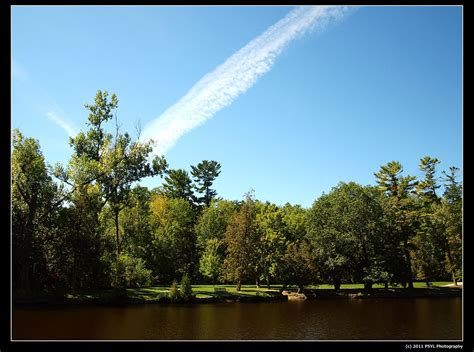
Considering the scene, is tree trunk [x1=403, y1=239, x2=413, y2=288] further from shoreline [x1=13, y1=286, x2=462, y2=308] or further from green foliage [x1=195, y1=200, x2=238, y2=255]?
Answer: green foliage [x1=195, y1=200, x2=238, y2=255]

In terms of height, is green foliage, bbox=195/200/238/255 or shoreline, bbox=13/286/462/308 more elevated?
green foliage, bbox=195/200/238/255

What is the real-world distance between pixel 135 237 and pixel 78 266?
29.0 feet

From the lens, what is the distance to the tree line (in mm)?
29688

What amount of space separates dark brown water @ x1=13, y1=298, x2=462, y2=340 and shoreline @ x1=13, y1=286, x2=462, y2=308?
2082mm

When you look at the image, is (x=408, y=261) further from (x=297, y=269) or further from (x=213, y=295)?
(x=213, y=295)

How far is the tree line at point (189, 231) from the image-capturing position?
29688mm

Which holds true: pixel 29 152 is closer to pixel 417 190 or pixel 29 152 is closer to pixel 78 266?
pixel 78 266

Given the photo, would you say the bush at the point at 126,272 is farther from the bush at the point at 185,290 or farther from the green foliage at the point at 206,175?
the green foliage at the point at 206,175

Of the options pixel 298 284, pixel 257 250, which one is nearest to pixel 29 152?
pixel 257 250

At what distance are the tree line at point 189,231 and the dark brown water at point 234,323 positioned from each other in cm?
488

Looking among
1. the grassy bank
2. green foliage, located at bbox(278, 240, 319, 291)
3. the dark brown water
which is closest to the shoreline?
the grassy bank

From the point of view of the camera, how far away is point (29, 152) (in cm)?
2977

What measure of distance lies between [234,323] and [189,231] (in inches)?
933

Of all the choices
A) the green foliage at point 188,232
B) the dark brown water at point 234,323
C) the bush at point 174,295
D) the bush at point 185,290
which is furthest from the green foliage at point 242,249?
the dark brown water at point 234,323
